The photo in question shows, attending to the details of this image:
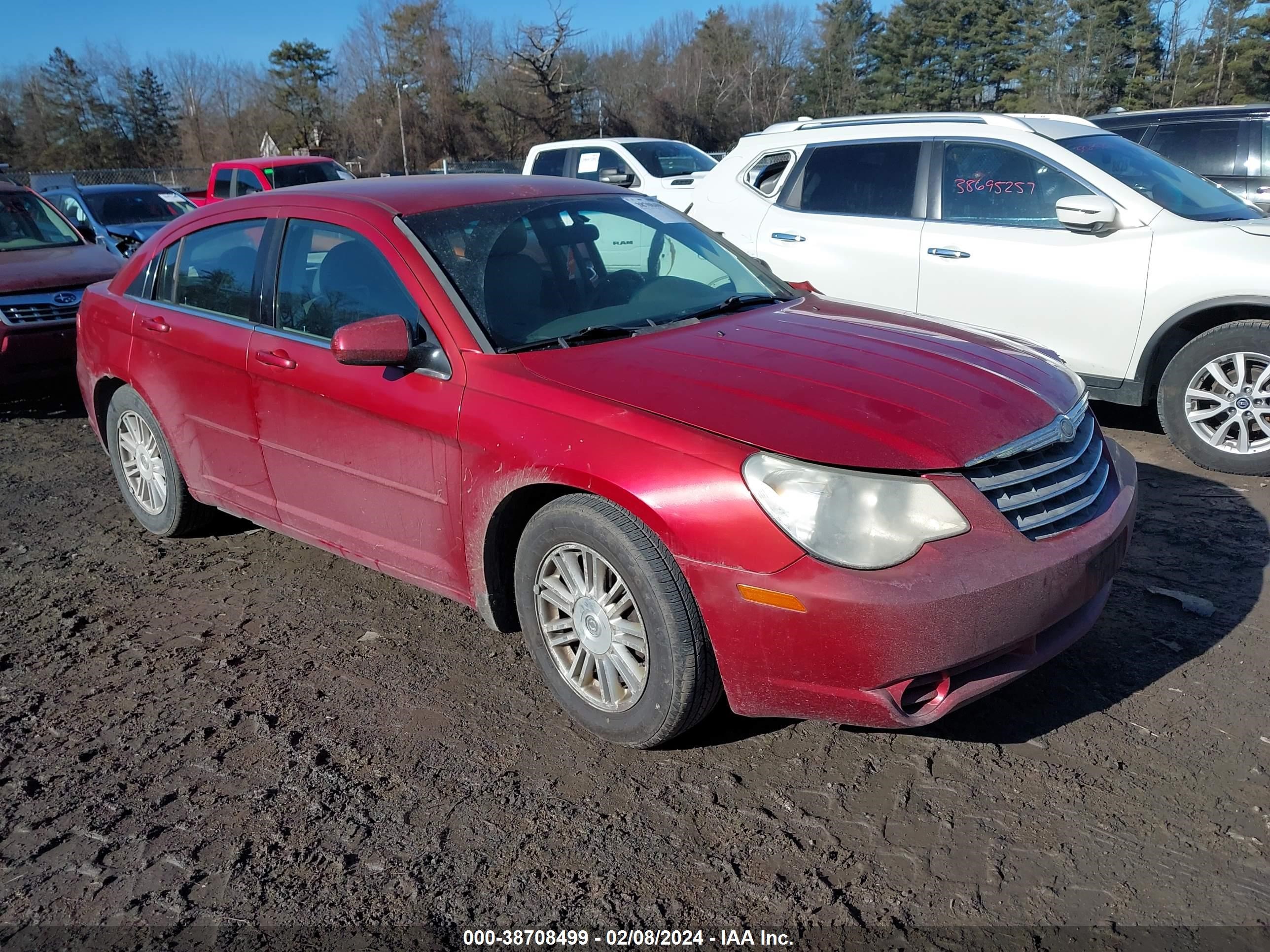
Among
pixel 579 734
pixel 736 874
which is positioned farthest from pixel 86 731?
pixel 736 874

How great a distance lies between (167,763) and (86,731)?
431 millimetres

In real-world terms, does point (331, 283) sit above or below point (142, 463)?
above

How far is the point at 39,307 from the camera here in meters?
7.77

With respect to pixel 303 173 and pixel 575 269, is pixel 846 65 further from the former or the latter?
pixel 575 269

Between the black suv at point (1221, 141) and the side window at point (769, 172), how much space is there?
3.93 m

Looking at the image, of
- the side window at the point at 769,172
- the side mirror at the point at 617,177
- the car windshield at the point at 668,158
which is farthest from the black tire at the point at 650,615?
the car windshield at the point at 668,158

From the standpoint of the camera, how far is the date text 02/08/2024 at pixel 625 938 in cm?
240

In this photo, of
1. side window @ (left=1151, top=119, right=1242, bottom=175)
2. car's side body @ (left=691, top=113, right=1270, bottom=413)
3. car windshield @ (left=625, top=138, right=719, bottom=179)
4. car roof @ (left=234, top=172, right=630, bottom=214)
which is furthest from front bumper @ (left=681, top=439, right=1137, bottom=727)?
car windshield @ (left=625, top=138, right=719, bottom=179)

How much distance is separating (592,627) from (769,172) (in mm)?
5271

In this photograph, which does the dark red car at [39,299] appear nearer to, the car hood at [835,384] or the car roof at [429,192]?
the car roof at [429,192]

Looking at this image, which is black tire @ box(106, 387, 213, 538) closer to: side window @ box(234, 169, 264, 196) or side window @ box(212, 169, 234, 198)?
side window @ box(234, 169, 264, 196)

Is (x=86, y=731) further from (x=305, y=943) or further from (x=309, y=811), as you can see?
(x=305, y=943)

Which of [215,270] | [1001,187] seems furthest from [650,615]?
[1001,187]

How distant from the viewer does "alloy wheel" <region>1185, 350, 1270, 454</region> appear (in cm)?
525
